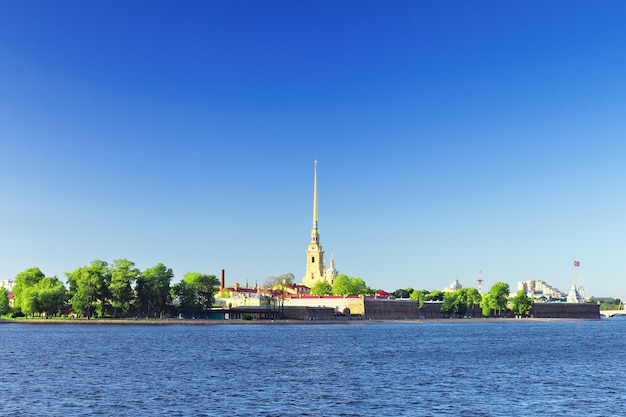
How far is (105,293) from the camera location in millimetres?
142375

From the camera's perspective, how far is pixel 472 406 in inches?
1658

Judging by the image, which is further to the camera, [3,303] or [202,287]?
[202,287]

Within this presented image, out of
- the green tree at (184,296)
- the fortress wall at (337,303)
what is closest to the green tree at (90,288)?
the green tree at (184,296)

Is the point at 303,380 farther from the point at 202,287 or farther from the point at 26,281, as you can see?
the point at 26,281

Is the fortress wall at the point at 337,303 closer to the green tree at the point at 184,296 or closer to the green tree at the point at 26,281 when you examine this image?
the green tree at the point at 184,296

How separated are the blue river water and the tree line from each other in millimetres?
53611

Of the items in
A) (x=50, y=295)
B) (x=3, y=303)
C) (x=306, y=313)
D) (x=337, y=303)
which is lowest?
(x=306, y=313)

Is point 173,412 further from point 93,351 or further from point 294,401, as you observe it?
point 93,351

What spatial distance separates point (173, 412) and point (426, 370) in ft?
89.3

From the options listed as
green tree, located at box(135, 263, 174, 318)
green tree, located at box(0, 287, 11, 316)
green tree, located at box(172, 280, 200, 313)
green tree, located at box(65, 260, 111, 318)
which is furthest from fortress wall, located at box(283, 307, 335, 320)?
green tree, located at box(0, 287, 11, 316)

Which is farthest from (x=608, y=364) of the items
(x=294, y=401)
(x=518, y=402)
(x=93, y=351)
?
(x=93, y=351)

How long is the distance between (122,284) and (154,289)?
810cm

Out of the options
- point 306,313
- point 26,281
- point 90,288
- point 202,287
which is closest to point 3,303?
point 26,281

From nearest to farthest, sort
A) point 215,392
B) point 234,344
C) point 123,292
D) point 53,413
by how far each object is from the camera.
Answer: point 53,413, point 215,392, point 234,344, point 123,292
